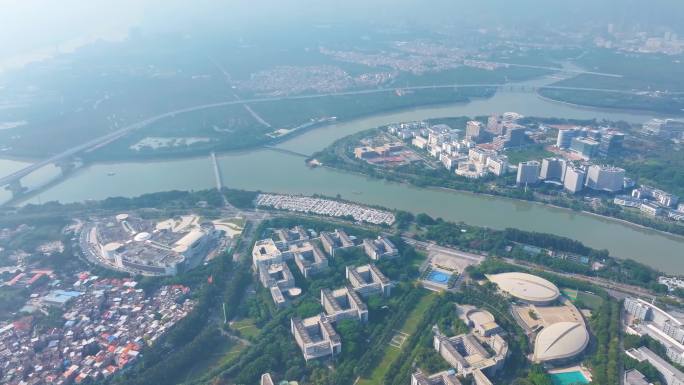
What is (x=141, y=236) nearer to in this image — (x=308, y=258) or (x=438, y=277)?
(x=308, y=258)

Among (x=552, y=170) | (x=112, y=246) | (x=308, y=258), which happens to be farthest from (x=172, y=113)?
(x=552, y=170)

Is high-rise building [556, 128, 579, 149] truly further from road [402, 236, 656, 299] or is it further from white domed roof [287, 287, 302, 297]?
white domed roof [287, 287, 302, 297]

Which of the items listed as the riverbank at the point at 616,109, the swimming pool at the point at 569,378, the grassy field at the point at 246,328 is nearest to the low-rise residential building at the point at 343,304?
the grassy field at the point at 246,328

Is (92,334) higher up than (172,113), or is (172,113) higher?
(172,113)

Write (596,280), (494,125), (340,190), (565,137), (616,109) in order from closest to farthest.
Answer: (596,280) → (340,190) → (565,137) → (494,125) → (616,109)

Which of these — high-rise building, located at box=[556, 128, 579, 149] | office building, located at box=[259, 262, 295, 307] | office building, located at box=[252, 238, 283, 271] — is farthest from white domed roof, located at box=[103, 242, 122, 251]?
high-rise building, located at box=[556, 128, 579, 149]

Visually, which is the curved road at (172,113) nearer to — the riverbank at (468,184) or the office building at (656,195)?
the riverbank at (468,184)

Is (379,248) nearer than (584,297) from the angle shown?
No

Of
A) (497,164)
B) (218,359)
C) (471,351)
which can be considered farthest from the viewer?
(497,164)
